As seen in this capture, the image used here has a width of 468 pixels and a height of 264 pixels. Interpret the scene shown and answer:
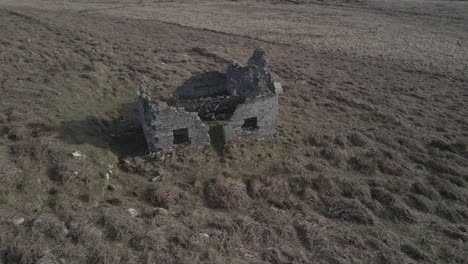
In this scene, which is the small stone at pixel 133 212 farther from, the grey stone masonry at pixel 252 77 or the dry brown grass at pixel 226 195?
the grey stone masonry at pixel 252 77

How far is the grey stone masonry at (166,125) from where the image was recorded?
16.4 metres

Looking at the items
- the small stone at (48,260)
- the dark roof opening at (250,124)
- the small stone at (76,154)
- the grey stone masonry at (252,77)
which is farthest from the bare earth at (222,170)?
the grey stone masonry at (252,77)

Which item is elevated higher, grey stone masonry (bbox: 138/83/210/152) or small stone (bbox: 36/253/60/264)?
grey stone masonry (bbox: 138/83/210/152)

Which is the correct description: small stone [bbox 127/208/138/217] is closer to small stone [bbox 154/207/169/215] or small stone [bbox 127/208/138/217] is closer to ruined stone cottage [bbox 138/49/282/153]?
small stone [bbox 154/207/169/215]

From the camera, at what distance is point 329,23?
188 feet

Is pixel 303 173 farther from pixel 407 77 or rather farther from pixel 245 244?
pixel 407 77

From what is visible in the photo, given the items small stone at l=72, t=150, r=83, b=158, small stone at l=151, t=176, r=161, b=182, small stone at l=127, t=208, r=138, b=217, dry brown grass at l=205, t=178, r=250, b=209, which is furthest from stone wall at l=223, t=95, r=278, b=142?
small stone at l=72, t=150, r=83, b=158

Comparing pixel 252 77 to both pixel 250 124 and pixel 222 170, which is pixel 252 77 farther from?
pixel 222 170

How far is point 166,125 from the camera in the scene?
1661cm

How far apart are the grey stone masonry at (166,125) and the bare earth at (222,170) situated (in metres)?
0.74

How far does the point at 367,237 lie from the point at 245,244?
436 cm

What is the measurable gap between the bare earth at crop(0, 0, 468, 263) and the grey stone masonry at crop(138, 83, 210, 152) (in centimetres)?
74

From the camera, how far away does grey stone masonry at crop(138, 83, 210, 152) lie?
645 inches

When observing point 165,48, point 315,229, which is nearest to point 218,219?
point 315,229
